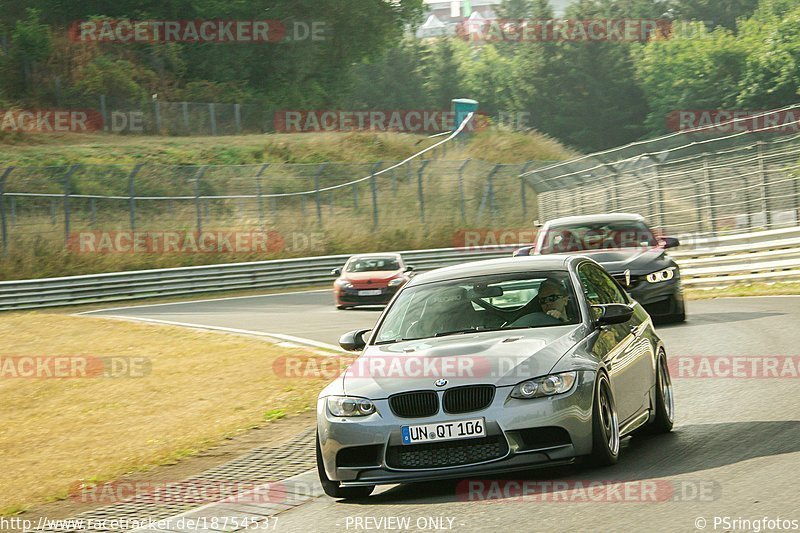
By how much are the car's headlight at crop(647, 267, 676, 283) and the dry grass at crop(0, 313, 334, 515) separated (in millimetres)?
4894

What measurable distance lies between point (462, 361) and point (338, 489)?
1101mm

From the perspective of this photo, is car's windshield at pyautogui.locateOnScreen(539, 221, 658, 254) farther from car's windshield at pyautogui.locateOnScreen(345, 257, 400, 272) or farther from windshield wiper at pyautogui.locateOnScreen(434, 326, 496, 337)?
car's windshield at pyautogui.locateOnScreen(345, 257, 400, 272)

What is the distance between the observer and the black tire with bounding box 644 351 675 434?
29.6 ft

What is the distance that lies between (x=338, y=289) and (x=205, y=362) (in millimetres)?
10993

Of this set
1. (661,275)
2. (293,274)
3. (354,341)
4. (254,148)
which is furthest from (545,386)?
(254,148)

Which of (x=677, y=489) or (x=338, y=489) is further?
(x=338, y=489)

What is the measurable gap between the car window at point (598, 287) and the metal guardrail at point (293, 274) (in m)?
14.8

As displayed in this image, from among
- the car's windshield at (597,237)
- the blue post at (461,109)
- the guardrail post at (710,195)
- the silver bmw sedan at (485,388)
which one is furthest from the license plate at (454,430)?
the blue post at (461,109)

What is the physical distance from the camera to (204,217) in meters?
41.9

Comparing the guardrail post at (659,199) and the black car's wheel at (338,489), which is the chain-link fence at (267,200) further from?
the black car's wheel at (338,489)

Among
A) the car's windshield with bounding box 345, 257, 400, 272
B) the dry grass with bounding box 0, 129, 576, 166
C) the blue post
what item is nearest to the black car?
the car's windshield with bounding box 345, 257, 400, 272

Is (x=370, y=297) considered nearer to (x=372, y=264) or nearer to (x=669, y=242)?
(x=372, y=264)

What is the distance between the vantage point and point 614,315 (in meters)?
8.17

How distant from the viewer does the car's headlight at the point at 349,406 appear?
7.46 meters
